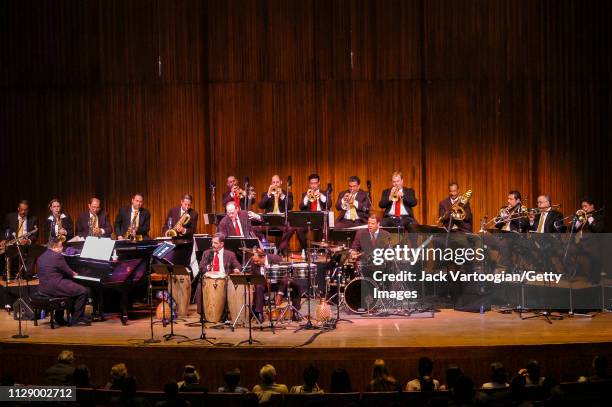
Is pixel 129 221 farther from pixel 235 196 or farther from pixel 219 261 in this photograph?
pixel 219 261

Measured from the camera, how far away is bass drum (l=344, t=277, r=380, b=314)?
402 inches

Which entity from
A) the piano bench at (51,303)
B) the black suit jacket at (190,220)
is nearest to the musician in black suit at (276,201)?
the black suit jacket at (190,220)

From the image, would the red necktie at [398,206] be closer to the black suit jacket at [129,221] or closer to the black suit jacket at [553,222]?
the black suit jacket at [553,222]

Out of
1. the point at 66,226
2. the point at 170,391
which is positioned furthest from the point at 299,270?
the point at 66,226

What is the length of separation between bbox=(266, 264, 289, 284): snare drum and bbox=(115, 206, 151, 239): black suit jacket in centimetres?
351

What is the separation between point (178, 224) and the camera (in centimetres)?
1215

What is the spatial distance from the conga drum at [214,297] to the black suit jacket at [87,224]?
3.40m

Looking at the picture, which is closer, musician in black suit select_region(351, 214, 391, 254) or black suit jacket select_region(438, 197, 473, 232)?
musician in black suit select_region(351, 214, 391, 254)

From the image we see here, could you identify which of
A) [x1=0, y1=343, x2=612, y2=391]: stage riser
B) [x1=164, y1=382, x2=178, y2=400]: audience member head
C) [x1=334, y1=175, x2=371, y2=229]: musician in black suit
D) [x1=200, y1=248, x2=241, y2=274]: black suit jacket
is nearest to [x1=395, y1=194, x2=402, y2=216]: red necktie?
[x1=334, y1=175, x2=371, y2=229]: musician in black suit

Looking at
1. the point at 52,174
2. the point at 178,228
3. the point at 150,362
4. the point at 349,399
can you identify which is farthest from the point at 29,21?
the point at 349,399

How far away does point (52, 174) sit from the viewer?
46.2ft

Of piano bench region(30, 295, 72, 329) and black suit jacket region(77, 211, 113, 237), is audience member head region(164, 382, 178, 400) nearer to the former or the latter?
piano bench region(30, 295, 72, 329)

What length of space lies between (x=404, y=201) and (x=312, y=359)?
4.49 meters

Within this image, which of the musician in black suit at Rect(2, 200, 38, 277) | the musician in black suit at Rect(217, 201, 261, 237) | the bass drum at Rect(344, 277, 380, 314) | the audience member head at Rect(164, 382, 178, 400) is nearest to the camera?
the audience member head at Rect(164, 382, 178, 400)
